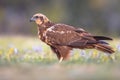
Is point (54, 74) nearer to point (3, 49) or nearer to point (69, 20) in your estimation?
point (3, 49)

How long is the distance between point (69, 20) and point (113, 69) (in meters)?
22.1

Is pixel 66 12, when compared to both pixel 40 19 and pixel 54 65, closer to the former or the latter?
pixel 40 19

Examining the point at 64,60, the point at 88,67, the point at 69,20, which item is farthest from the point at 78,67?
the point at 69,20

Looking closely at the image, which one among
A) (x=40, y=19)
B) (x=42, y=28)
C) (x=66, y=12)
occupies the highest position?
(x=66, y=12)

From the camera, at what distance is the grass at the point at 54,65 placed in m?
11.3

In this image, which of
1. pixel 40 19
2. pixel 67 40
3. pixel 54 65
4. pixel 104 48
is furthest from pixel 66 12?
pixel 54 65

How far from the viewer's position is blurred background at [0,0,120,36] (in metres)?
34.1

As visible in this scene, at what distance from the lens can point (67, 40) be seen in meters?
13.2

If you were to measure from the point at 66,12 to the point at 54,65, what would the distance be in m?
22.7

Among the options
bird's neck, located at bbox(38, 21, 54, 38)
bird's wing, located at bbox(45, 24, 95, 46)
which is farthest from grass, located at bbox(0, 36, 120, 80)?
bird's neck, located at bbox(38, 21, 54, 38)

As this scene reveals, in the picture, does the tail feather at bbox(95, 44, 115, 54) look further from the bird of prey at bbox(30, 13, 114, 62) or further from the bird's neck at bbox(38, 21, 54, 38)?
the bird's neck at bbox(38, 21, 54, 38)

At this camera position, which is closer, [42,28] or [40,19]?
[42,28]

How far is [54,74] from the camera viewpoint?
37.6ft

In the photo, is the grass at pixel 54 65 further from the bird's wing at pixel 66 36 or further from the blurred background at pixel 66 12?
the blurred background at pixel 66 12
